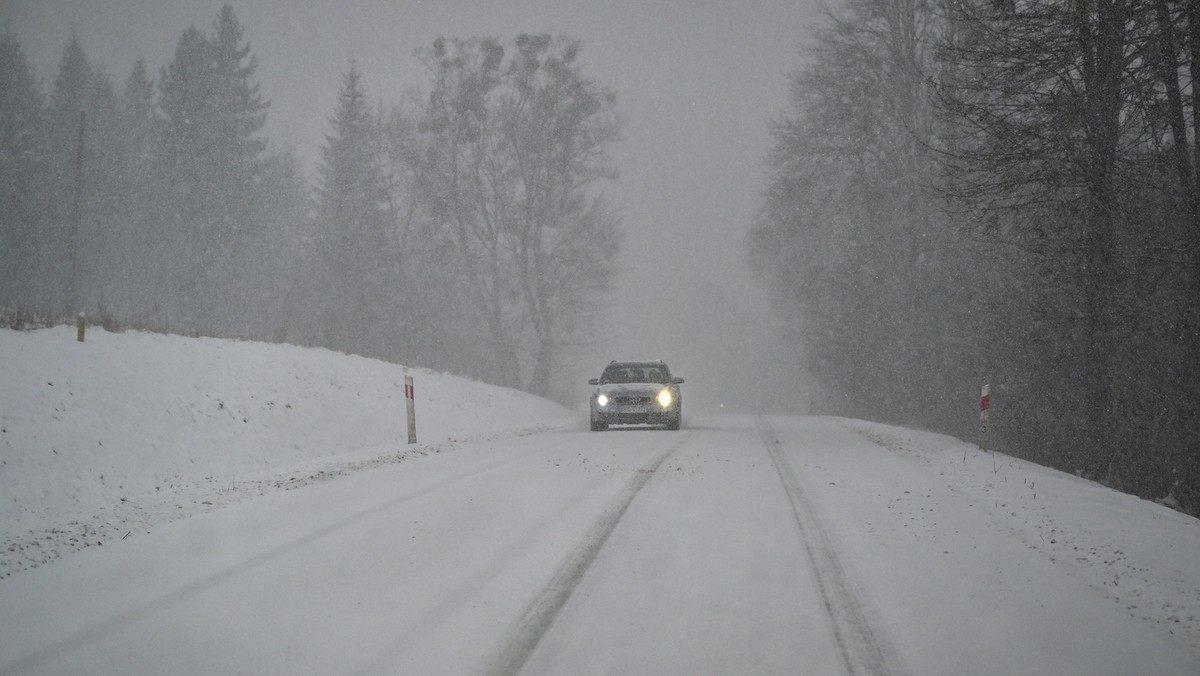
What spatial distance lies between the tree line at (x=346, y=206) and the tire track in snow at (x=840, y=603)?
2573cm

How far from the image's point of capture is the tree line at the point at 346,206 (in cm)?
3766

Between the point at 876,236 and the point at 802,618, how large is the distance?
25.2 meters

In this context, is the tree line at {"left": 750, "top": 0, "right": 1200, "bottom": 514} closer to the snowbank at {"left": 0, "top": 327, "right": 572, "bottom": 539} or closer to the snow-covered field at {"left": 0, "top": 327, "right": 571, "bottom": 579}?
the snow-covered field at {"left": 0, "top": 327, "right": 571, "bottom": 579}

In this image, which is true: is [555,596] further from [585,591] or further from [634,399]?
[634,399]

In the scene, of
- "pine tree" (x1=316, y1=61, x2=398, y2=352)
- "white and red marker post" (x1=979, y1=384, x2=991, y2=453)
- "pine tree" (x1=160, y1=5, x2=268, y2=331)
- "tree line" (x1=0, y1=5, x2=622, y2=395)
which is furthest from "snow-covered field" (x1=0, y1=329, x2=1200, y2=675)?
"pine tree" (x1=160, y1=5, x2=268, y2=331)

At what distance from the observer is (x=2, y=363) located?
11.6 m

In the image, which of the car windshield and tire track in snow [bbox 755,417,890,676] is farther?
the car windshield

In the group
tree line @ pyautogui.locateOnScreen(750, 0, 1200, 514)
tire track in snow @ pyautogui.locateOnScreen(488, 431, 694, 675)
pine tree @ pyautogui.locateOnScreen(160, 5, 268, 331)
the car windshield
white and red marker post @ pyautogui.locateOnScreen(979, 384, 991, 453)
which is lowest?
tire track in snow @ pyautogui.locateOnScreen(488, 431, 694, 675)

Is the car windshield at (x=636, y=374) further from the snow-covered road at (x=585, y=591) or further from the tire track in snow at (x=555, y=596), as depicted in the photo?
the tire track in snow at (x=555, y=596)

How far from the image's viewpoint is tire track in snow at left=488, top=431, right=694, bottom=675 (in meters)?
4.46

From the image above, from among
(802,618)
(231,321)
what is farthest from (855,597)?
(231,321)

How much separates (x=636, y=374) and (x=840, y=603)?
52.9 ft

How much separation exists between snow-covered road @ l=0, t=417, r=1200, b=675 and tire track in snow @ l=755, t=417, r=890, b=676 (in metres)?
0.02

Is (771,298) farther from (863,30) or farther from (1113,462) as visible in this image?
(1113,462)
